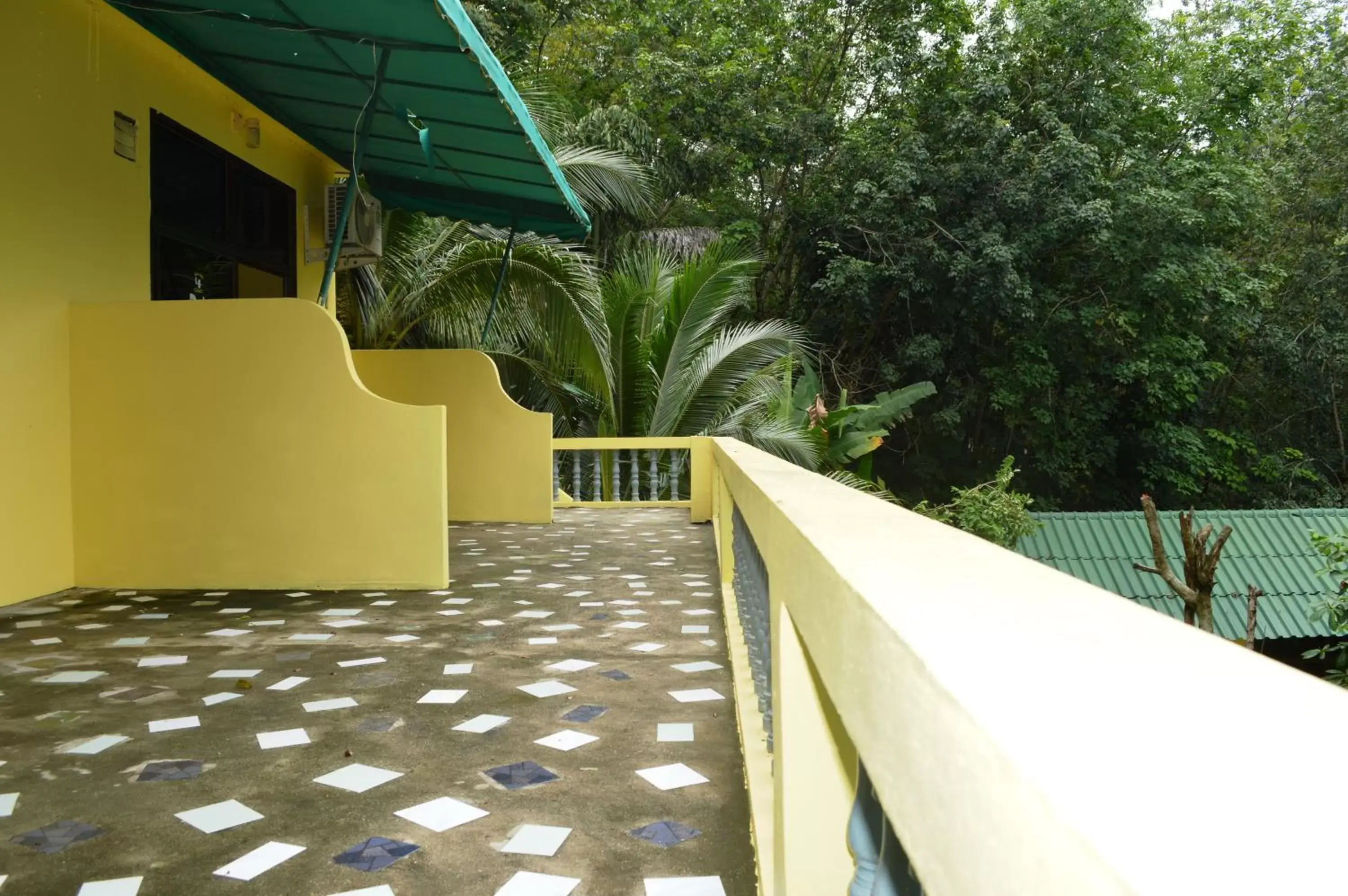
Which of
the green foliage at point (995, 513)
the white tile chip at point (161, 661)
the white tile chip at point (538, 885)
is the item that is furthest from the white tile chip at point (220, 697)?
the green foliage at point (995, 513)

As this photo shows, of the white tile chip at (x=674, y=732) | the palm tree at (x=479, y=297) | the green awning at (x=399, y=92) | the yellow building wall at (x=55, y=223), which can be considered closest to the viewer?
the white tile chip at (x=674, y=732)

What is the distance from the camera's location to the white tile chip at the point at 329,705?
340 cm

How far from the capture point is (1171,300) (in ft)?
57.1

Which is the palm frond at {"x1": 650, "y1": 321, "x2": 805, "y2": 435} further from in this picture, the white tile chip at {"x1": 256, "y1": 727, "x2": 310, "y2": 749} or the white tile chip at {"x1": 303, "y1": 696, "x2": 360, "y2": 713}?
the white tile chip at {"x1": 256, "y1": 727, "x2": 310, "y2": 749}

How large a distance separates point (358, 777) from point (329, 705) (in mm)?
774

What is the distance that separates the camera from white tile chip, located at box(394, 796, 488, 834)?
2.44 meters

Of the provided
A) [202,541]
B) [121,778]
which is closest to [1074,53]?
[202,541]

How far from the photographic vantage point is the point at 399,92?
6004mm

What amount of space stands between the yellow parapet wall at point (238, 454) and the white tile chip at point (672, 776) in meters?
3.25

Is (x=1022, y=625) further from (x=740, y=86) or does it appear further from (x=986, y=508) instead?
(x=740, y=86)

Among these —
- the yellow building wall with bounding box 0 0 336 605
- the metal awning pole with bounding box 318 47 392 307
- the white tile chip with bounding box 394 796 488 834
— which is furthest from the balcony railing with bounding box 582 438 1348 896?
the yellow building wall with bounding box 0 0 336 605

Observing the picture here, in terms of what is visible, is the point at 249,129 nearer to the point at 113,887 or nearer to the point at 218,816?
the point at 218,816

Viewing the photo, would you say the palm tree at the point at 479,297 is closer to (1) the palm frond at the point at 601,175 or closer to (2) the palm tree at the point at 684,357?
(2) the palm tree at the point at 684,357

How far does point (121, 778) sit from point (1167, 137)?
21173 mm
